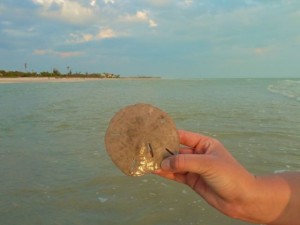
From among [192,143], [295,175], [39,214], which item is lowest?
[39,214]

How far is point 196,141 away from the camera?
85.8 inches

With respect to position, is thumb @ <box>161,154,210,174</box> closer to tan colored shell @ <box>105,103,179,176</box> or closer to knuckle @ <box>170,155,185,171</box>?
knuckle @ <box>170,155,185,171</box>

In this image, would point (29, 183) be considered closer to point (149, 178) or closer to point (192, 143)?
point (149, 178)

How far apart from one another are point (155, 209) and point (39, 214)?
4.28ft

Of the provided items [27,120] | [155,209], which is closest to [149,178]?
[155,209]

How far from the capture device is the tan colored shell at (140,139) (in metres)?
2.30

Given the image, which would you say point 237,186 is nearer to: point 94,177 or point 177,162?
point 177,162

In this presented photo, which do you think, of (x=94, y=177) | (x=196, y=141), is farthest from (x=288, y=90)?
(x=196, y=141)

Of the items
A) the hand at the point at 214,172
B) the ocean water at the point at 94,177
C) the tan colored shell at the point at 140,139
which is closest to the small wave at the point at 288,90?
the ocean water at the point at 94,177

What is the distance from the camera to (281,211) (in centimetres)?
202

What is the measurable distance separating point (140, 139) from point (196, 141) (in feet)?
1.32

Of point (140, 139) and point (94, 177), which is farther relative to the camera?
point (94, 177)

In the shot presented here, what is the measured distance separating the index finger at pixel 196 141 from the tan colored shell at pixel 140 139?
0.17ft

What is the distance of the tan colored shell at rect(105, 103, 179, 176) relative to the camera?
Result: 7.56ft
